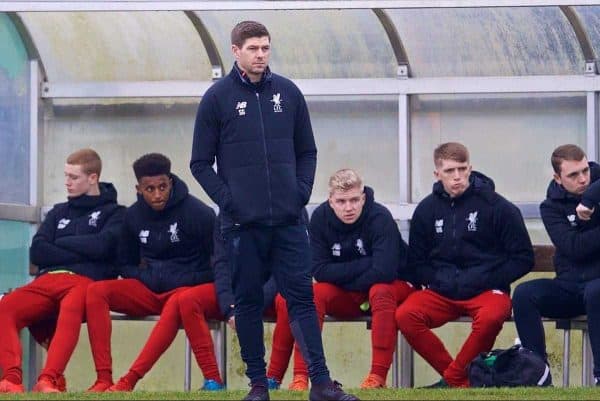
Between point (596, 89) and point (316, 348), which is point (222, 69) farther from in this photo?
point (316, 348)

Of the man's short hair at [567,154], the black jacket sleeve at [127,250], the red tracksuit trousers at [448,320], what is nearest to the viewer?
the red tracksuit trousers at [448,320]

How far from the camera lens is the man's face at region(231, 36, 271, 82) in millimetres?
6070

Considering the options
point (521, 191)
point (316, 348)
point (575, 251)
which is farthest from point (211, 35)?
point (316, 348)

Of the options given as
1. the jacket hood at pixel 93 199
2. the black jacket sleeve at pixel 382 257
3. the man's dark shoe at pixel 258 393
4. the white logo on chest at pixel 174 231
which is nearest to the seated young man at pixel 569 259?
the black jacket sleeve at pixel 382 257

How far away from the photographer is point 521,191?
8.91 m

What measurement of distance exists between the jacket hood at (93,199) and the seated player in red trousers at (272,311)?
32.2 inches

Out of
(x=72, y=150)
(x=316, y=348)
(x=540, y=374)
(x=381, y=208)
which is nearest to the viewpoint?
(x=316, y=348)

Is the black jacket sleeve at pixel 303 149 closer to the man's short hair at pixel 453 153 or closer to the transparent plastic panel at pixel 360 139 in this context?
the man's short hair at pixel 453 153

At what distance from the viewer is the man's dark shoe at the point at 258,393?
6.11 m

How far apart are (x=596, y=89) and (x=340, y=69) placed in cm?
167

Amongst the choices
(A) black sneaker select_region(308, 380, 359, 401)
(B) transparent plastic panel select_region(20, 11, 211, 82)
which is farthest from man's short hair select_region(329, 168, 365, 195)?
→ (A) black sneaker select_region(308, 380, 359, 401)

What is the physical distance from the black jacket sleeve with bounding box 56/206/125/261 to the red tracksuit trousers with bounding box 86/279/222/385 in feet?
0.94

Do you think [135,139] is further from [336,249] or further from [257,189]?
[257,189]

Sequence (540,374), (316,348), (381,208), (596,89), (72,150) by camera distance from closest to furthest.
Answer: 1. (316,348)
2. (540,374)
3. (381,208)
4. (596,89)
5. (72,150)
